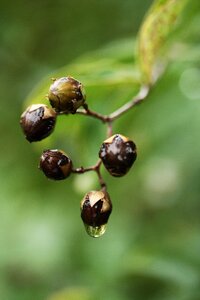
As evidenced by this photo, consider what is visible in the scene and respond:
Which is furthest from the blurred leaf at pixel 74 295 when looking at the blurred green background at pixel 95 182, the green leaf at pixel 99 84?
the green leaf at pixel 99 84

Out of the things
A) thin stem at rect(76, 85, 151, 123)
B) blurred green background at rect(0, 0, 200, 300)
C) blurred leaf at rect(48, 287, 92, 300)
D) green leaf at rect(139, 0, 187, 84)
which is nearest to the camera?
thin stem at rect(76, 85, 151, 123)

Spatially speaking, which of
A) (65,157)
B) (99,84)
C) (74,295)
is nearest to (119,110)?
(99,84)

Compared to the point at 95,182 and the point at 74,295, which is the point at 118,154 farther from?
the point at 74,295

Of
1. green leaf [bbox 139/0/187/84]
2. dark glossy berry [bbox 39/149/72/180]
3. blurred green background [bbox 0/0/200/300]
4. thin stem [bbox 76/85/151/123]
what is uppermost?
blurred green background [bbox 0/0/200/300]

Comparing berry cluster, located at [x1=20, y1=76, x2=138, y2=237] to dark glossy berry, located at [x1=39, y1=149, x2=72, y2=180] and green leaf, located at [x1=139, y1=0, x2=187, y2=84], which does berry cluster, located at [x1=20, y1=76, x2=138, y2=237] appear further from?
green leaf, located at [x1=139, y1=0, x2=187, y2=84]

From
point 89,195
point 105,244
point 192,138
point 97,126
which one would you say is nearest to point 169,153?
point 192,138

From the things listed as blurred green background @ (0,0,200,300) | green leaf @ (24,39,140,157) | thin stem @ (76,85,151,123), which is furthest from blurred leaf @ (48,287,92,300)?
thin stem @ (76,85,151,123)

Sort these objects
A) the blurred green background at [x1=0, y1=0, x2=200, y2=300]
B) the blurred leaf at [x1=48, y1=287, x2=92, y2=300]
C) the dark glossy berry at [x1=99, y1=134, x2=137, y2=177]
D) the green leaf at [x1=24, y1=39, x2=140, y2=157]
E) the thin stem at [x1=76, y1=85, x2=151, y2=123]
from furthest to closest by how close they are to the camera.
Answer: the blurred leaf at [x1=48, y1=287, x2=92, y2=300] → the blurred green background at [x1=0, y1=0, x2=200, y2=300] → the green leaf at [x1=24, y1=39, x2=140, y2=157] → the thin stem at [x1=76, y1=85, x2=151, y2=123] → the dark glossy berry at [x1=99, y1=134, x2=137, y2=177]

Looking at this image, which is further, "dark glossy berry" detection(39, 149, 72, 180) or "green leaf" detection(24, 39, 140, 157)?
"green leaf" detection(24, 39, 140, 157)

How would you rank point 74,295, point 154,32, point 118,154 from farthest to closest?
point 74,295 < point 154,32 < point 118,154
